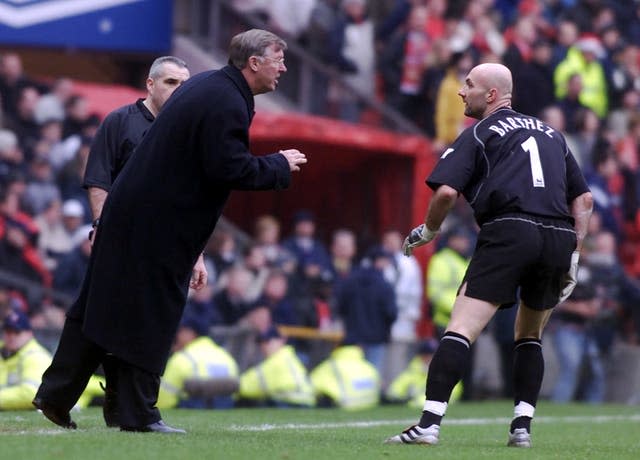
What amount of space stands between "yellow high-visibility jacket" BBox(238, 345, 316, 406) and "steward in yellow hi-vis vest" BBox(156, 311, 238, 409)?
0.46 m

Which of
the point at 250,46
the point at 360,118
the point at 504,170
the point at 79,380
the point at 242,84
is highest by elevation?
the point at 360,118

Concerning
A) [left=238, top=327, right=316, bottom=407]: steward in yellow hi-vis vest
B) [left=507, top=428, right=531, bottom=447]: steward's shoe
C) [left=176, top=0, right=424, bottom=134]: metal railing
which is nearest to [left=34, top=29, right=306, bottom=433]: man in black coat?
[left=507, top=428, right=531, bottom=447]: steward's shoe

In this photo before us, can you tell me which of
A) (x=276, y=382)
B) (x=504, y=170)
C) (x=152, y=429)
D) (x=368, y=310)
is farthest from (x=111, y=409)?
(x=368, y=310)

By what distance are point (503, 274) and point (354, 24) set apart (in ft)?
38.5

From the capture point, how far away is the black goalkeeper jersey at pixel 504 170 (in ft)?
26.6

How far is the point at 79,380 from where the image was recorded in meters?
8.25

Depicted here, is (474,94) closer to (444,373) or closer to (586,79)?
(444,373)

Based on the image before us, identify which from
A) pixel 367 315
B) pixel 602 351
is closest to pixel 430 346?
pixel 367 315

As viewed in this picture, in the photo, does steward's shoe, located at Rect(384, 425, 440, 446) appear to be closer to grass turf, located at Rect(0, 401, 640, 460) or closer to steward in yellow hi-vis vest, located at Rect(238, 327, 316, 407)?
grass turf, located at Rect(0, 401, 640, 460)

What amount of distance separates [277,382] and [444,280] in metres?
2.59

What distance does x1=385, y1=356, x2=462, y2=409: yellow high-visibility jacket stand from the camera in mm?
16234

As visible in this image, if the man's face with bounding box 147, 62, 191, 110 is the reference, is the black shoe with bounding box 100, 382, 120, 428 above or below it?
below

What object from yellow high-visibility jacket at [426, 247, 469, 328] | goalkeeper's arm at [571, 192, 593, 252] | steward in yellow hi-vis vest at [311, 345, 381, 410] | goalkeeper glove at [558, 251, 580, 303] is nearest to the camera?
goalkeeper glove at [558, 251, 580, 303]

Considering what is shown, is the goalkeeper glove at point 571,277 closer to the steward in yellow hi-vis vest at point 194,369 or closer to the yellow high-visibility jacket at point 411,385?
the steward in yellow hi-vis vest at point 194,369
